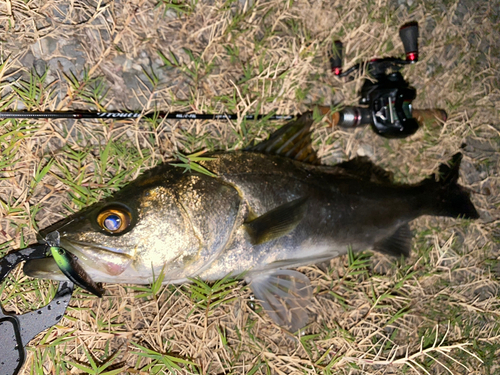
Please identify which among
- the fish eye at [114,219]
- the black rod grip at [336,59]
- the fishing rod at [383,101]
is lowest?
the fish eye at [114,219]

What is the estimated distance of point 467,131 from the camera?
12.2 feet

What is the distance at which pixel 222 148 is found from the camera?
9.91 feet

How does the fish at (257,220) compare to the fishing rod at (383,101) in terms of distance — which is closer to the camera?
the fish at (257,220)

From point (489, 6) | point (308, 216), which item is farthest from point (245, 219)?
point (489, 6)

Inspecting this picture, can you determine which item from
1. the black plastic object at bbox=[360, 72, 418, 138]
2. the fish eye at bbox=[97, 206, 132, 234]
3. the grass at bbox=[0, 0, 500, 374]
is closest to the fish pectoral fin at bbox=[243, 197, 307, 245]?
the grass at bbox=[0, 0, 500, 374]

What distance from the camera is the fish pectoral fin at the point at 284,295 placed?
2881 millimetres

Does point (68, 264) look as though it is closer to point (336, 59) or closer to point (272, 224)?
point (272, 224)

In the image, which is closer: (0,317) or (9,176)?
(0,317)

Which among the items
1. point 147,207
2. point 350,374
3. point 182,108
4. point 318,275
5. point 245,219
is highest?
point 182,108

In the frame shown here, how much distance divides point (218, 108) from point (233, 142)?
338 mm

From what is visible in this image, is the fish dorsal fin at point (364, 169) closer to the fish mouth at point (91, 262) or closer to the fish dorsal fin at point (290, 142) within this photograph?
the fish dorsal fin at point (290, 142)

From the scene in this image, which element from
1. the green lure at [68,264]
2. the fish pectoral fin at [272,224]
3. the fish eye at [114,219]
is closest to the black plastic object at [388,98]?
the fish pectoral fin at [272,224]

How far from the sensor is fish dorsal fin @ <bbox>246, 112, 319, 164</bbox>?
2703 mm

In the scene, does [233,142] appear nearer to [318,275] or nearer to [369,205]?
[369,205]
